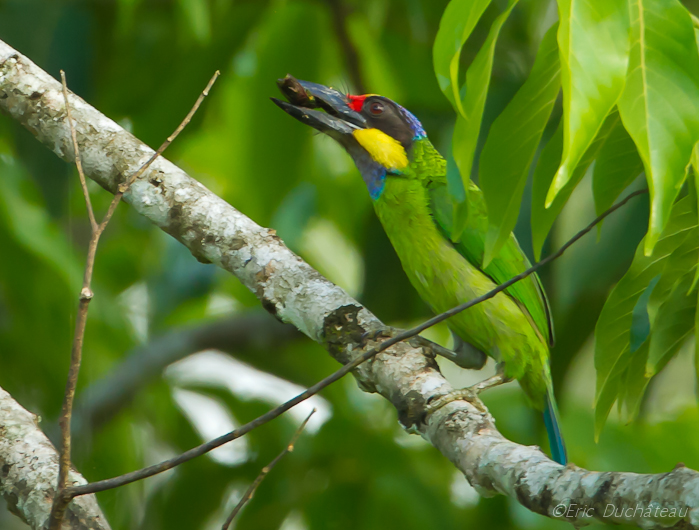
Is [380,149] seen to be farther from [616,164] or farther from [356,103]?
[616,164]

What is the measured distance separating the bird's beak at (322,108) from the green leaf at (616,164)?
117 centimetres

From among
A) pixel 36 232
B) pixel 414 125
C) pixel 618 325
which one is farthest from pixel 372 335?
pixel 36 232

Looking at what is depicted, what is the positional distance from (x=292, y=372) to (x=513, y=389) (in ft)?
4.25

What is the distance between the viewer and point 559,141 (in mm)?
1483

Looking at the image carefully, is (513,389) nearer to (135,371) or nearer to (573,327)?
(573,327)

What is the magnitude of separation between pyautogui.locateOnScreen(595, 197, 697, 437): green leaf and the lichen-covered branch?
113cm

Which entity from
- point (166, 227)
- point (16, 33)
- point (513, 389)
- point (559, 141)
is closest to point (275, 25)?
point (16, 33)

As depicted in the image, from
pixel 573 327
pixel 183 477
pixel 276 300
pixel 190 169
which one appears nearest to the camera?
pixel 276 300

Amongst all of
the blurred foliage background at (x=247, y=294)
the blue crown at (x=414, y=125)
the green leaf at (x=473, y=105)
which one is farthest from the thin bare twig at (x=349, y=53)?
the green leaf at (x=473, y=105)

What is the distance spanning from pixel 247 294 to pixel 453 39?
357 centimetres

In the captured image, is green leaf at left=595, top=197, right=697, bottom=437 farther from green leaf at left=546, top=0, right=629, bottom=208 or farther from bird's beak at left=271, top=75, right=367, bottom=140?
bird's beak at left=271, top=75, right=367, bottom=140

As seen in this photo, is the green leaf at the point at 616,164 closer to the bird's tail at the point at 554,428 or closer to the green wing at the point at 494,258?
the green wing at the point at 494,258

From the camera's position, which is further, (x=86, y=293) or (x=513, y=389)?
(x=513, y=389)

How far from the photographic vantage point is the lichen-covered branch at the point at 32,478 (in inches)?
62.8
